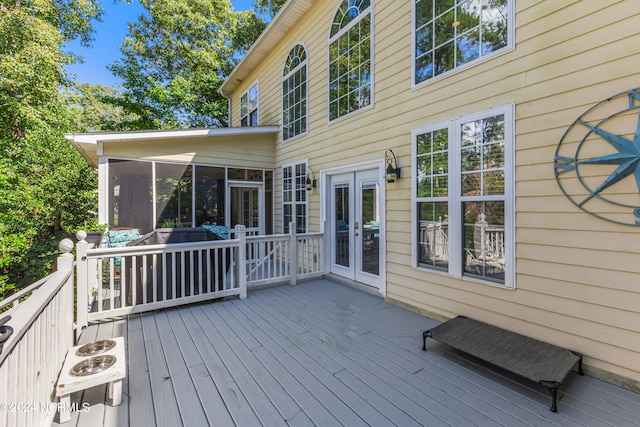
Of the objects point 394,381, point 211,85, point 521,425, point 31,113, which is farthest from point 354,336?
point 211,85

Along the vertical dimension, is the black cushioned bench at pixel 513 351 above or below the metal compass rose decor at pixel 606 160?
below

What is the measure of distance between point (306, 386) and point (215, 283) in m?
2.42

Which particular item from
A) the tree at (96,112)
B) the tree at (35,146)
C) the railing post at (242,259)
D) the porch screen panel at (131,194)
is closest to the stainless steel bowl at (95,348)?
the railing post at (242,259)

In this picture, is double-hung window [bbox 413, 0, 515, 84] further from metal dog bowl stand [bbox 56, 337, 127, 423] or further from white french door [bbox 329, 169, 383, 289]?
metal dog bowl stand [bbox 56, 337, 127, 423]

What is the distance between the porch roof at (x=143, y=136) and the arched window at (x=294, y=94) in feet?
1.88

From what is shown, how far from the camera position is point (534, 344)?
2539mm

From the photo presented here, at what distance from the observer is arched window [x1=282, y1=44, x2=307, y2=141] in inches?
244

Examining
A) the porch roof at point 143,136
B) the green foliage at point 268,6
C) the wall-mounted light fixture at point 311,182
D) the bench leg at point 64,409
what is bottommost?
the bench leg at point 64,409

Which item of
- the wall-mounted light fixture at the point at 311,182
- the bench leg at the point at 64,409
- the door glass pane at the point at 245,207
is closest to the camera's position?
the bench leg at the point at 64,409

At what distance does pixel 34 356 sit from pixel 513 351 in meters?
3.43

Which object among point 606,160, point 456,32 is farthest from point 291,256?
point 606,160

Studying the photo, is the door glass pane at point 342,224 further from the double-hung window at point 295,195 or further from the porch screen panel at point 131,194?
the porch screen panel at point 131,194

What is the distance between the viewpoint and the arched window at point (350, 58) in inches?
179

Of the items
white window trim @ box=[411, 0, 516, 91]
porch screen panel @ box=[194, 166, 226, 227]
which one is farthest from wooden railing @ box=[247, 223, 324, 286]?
white window trim @ box=[411, 0, 516, 91]
